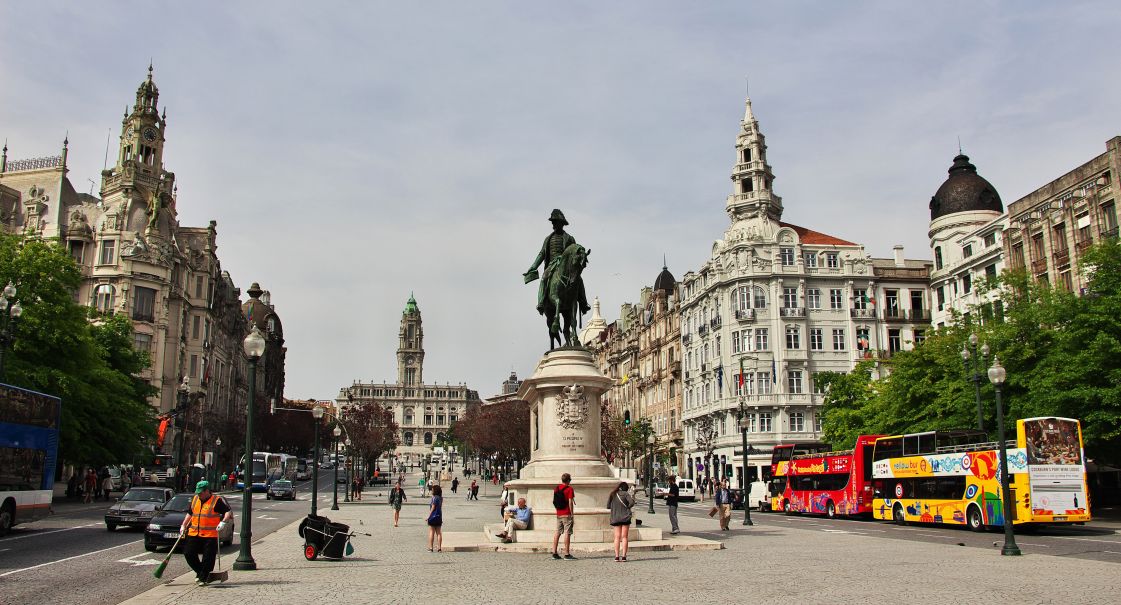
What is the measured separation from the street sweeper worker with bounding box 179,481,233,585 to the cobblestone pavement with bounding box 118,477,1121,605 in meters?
0.39

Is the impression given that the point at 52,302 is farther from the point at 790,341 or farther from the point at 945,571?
the point at 790,341

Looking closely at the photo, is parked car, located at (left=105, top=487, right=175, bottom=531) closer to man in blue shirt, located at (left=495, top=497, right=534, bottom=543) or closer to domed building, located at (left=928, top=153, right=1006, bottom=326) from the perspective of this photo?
man in blue shirt, located at (left=495, top=497, right=534, bottom=543)

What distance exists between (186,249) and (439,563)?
77.4m

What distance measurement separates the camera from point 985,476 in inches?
1161

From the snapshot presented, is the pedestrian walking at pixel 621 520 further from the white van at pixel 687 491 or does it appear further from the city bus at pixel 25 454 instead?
the white van at pixel 687 491

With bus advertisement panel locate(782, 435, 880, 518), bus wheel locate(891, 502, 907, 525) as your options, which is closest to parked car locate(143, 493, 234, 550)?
bus wheel locate(891, 502, 907, 525)

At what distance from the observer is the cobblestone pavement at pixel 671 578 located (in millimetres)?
12492

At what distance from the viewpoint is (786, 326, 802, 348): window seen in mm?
72438

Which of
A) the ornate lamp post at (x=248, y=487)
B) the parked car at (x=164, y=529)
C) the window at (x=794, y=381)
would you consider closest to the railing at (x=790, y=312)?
the window at (x=794, y=381)

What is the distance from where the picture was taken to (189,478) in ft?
234

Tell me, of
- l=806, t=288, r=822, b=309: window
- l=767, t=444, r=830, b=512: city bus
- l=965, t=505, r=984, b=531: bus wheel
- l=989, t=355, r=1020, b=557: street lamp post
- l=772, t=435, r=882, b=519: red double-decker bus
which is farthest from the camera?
l=806, t=288, r=822, b=309: window

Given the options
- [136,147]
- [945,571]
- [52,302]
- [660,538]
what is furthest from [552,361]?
[136,147]

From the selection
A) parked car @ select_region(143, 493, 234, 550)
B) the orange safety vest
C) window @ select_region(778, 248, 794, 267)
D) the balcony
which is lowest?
parked car @ select_region(143, 493, 234, 550)

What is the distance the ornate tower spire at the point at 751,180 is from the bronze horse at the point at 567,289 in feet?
193
